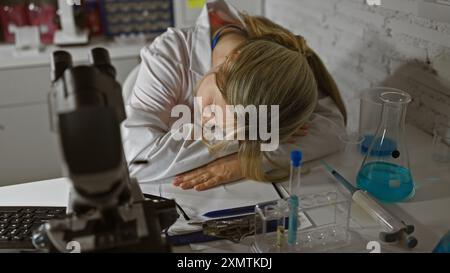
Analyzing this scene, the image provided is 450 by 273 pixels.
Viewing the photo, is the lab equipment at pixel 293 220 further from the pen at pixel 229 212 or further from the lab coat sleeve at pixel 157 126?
the lab coat sleeve at pixel 157 126

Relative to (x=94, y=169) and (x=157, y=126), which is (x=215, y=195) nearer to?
(x=157, y=126)

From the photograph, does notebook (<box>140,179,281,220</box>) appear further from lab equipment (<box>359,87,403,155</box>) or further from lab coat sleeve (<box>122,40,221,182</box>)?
lab equipment (<box>359,87,403,155</box>)

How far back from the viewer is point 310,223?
939 millimetres

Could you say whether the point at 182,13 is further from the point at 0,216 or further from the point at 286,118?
the point at 0,216

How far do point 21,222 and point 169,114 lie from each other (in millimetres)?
545

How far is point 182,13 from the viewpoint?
8.09 feet

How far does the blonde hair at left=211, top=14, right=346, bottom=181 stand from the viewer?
3.43 ft

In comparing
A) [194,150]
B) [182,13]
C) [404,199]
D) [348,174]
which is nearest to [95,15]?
[182,13]

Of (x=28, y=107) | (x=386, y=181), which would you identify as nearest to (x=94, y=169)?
(x=386, y=181)

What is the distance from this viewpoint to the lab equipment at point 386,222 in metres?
0.87

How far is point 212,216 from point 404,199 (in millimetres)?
416

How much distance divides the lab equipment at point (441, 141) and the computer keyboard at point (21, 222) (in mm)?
915

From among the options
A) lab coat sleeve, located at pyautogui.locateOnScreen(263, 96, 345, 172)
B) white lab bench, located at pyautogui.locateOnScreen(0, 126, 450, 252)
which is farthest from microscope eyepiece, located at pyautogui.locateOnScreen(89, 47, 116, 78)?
lab coat sleeve, located at pyautogui.locateOnScreen(263, 96, 345, 172)

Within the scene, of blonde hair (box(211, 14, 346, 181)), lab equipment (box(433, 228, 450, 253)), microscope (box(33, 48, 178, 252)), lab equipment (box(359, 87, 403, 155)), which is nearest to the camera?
microscope (box(33, 48, 178, 252))
